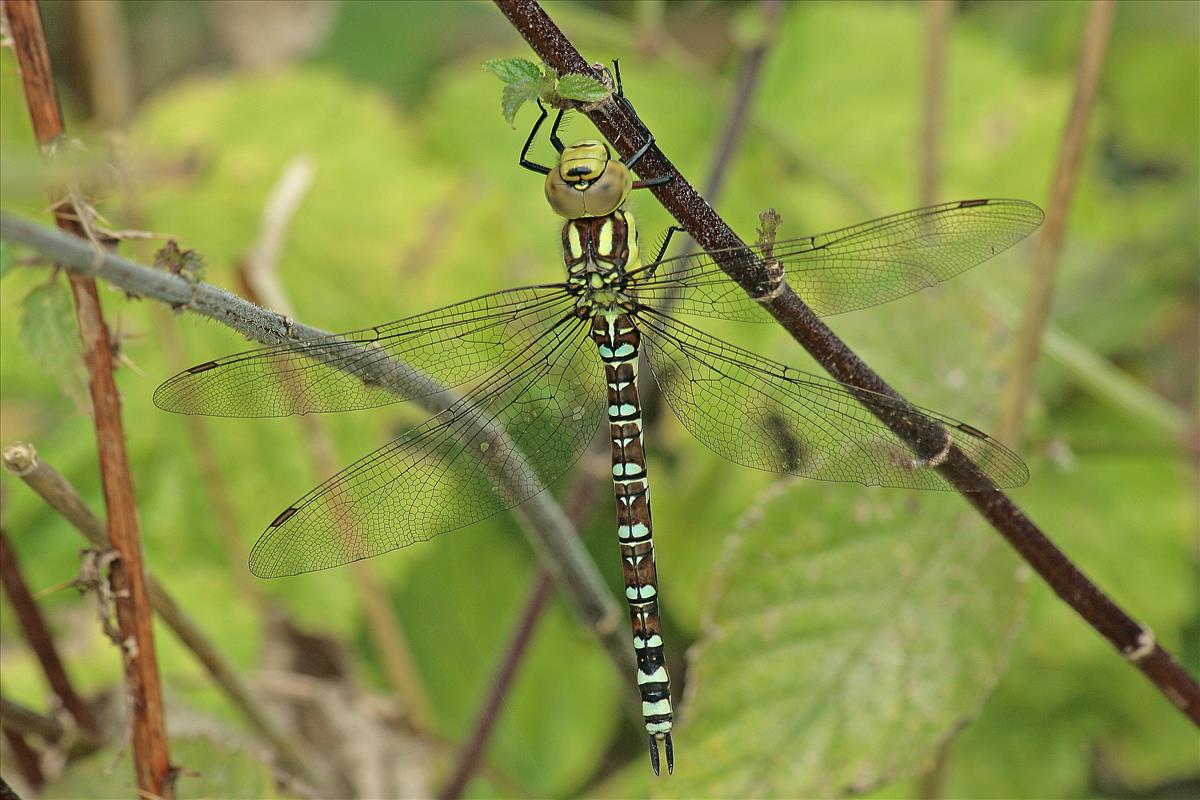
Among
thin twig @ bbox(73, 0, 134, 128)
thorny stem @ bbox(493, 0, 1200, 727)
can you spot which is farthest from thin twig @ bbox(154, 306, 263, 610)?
thorny stem @ bbox(493, 0, 1200, 727)

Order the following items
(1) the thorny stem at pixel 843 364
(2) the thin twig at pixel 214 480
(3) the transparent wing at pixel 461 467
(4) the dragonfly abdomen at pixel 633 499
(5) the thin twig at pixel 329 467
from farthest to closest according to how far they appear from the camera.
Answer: (2) the thin twig at pixel 214 480, (5) the thin twig at pixel 329 467, (4) the dragonfly abdomen at pixel 633 499, (3) the transparent wing at pixel 461 467, (1) the thorny stem at pixel 843 364

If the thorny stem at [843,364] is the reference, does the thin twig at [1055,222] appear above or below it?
above

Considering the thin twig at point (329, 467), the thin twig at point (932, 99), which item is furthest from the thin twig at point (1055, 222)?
the thin twig at point (329, 467)

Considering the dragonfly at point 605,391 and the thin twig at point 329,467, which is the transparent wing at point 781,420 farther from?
the thin twig at point 329,467

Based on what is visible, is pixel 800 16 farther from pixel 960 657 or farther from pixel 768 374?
pixel 960 657

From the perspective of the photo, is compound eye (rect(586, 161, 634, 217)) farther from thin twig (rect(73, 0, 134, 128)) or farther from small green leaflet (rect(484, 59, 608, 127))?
thin twig (rect(73, 0, 134, 128))

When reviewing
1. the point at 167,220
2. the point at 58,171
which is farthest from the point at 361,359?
the point at 167,220

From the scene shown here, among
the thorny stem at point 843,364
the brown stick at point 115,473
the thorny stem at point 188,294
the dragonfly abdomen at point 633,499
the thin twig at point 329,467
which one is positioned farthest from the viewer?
the thin twig at point 329,467
